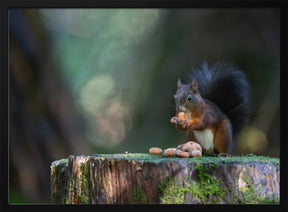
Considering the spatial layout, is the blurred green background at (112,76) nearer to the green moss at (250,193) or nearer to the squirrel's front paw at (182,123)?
the squirrel's front paw at (182,123)

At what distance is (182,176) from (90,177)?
499mm

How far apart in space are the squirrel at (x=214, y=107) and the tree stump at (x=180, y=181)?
0.42m

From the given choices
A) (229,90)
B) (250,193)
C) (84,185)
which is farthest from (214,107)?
(84,185)

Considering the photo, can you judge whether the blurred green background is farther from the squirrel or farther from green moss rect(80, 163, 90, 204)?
green moss rect(80, 163, 90, 204)

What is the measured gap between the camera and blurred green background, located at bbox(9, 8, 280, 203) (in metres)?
3.18

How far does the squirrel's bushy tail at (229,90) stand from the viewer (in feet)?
8.30

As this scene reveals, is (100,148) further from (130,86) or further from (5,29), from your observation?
(5,29)

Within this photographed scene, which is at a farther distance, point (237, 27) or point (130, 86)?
point (130, 86)

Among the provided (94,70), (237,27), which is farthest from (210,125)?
(94,70)

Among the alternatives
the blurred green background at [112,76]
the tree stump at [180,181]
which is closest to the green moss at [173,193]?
the tree stump at [180,181]

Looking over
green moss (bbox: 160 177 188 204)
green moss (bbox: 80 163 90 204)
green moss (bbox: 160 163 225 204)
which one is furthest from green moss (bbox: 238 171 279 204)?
green moss (bbox: 80 163 90 204)

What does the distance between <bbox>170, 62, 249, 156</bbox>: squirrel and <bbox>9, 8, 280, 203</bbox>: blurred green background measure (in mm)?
245

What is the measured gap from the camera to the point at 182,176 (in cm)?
186

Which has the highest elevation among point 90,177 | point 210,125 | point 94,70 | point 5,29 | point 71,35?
point 71,35
